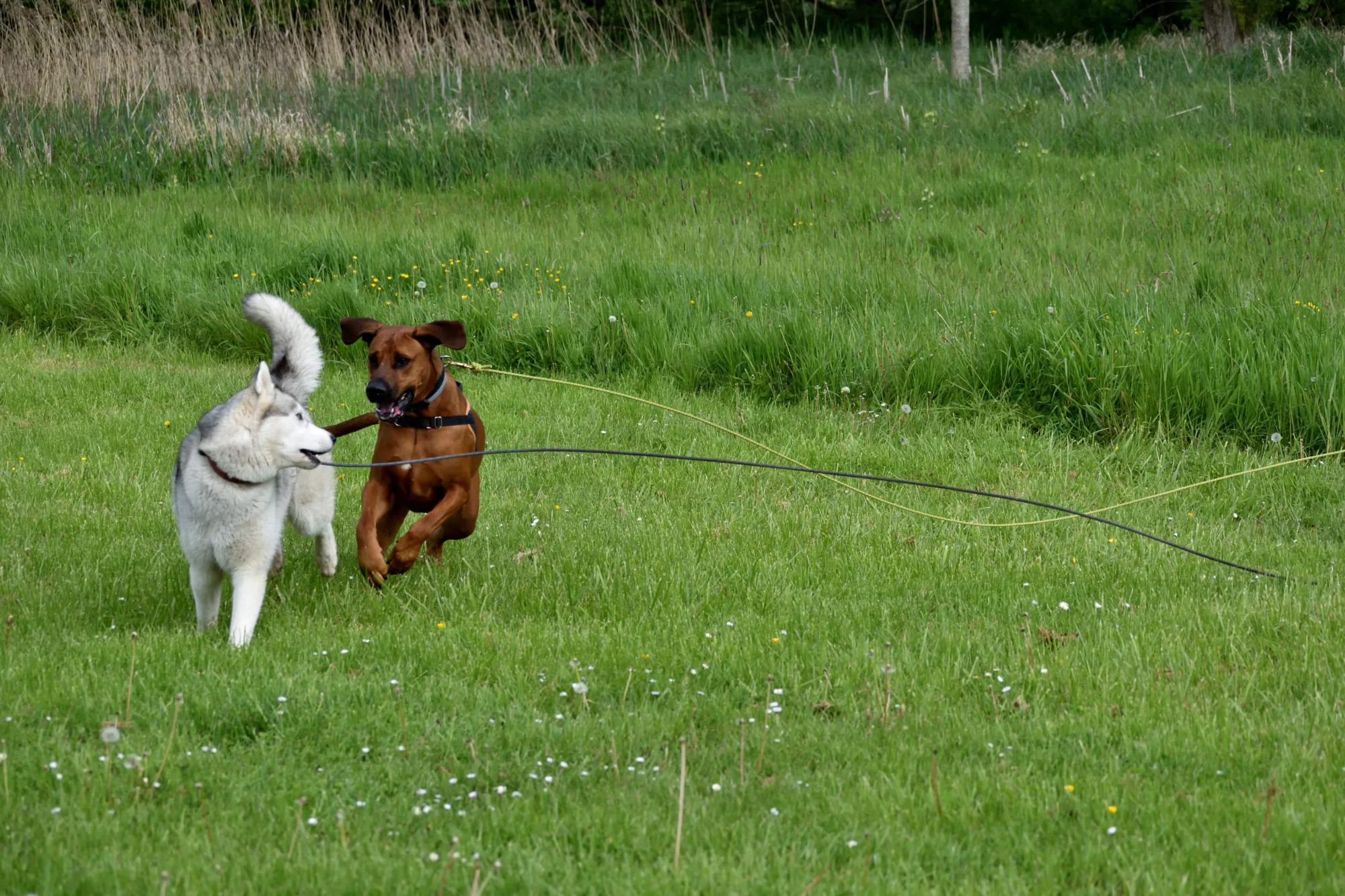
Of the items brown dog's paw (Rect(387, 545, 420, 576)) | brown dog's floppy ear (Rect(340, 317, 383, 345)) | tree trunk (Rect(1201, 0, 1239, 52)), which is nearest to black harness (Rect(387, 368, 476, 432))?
brown dog's floppy ear (Rect(340, 317, 383, 345))

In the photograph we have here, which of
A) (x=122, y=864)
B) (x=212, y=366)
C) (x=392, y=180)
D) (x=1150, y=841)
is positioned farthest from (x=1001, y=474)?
(x=392, y=180)

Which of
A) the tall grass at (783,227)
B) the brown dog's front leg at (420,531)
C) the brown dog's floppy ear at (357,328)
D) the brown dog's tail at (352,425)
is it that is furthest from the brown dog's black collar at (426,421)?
the tall grass at (783,227)

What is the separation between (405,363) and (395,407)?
0.19 meters

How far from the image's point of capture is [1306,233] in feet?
31.1

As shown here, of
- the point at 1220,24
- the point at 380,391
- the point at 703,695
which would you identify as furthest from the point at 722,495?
the point at 1220,24

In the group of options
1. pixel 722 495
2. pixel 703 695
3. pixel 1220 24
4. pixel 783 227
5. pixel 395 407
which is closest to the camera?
pixel 703 695

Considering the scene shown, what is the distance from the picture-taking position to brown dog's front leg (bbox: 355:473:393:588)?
4.89 meters

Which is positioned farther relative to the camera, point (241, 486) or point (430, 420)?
point (430, 420)

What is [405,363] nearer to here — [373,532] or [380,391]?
[380,391]

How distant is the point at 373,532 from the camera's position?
194 inches

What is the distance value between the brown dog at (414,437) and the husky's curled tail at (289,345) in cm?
17

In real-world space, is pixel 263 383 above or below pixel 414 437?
above

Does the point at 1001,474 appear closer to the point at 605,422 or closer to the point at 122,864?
the point at 605,422

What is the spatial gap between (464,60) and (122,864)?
15.8m
